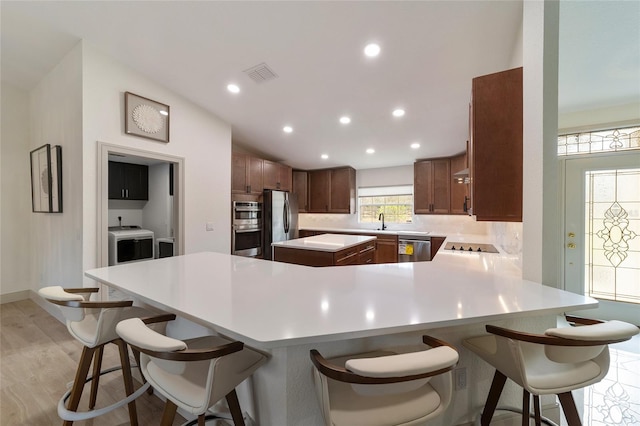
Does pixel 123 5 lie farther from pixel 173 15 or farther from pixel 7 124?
pixel 7 124

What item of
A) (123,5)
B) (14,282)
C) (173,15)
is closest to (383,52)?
(173,15)

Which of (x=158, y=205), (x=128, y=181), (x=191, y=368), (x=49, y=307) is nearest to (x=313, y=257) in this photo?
(x=191, y=368)

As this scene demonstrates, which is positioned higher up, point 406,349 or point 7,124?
point 7,124

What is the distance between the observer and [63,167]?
2.95 metres

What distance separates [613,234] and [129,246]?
6.23 m

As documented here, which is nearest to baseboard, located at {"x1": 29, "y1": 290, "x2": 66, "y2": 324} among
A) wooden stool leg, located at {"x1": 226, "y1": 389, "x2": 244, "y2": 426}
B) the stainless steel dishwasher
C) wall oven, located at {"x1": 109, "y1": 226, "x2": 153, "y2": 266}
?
wall oven, located at {"x1": 109, "y1": 226, "x2": 153, "y2": 266}

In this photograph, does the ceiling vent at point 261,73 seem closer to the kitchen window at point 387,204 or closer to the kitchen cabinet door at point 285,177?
the kitchen cabinet door at point 285,177

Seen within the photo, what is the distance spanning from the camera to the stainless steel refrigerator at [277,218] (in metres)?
4.80

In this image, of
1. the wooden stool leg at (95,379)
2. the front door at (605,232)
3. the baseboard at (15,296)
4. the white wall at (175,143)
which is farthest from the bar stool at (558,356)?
the baseboard at (15,296)

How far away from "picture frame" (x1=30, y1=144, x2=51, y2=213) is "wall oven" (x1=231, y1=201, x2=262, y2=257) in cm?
225

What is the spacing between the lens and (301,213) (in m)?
6.46

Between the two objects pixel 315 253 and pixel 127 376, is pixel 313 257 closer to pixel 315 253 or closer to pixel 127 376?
pixel 315 253

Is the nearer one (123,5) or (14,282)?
(123,5)

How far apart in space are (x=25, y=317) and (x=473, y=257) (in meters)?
5.15
